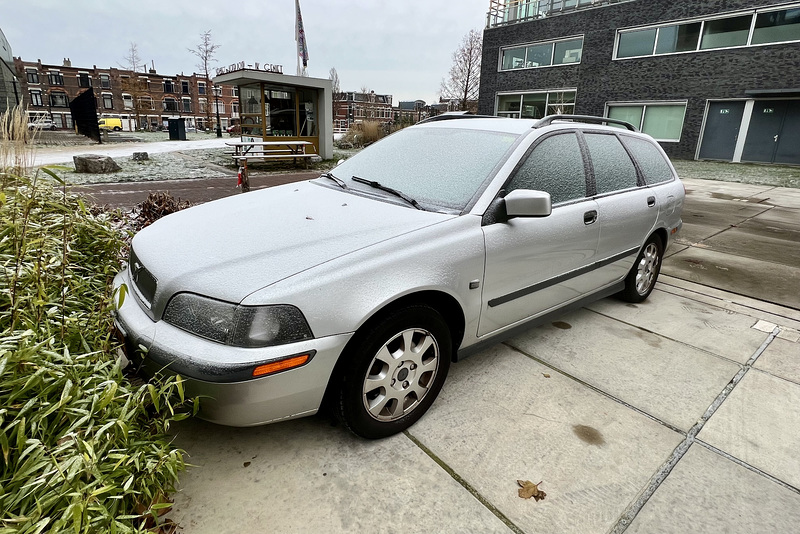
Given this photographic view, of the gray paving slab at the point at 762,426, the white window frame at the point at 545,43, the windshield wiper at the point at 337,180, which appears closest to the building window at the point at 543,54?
the white window frame at the point at 545,43

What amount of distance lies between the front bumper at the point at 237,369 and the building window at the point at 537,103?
77.7 feet

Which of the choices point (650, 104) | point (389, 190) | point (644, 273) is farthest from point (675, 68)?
point (389, 190)

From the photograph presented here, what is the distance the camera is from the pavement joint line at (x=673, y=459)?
187cm

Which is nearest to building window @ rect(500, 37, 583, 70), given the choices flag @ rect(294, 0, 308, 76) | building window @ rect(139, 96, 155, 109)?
flag @ rect(294, 0, 308, 76)

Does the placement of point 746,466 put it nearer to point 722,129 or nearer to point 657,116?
point 722,129

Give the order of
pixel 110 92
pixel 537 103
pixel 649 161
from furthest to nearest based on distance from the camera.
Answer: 1. pixel 110 92
2. pixel 537 103
3. pixel 649 161

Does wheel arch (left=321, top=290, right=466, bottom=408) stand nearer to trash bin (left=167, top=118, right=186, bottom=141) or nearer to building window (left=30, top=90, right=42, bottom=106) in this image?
trash bin (left=167, top=118, right=186, bottom=141)

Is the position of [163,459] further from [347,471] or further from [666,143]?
[666,143]

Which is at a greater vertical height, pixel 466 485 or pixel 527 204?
pixel 527 204

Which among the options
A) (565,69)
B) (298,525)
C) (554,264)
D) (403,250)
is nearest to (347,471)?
(298,525)

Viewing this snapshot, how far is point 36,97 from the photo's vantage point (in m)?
61.8

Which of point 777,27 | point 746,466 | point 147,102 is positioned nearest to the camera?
point 746,466

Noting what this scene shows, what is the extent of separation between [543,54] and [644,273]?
2476 centimetres

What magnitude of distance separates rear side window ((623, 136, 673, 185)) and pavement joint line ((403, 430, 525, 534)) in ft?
9.96
